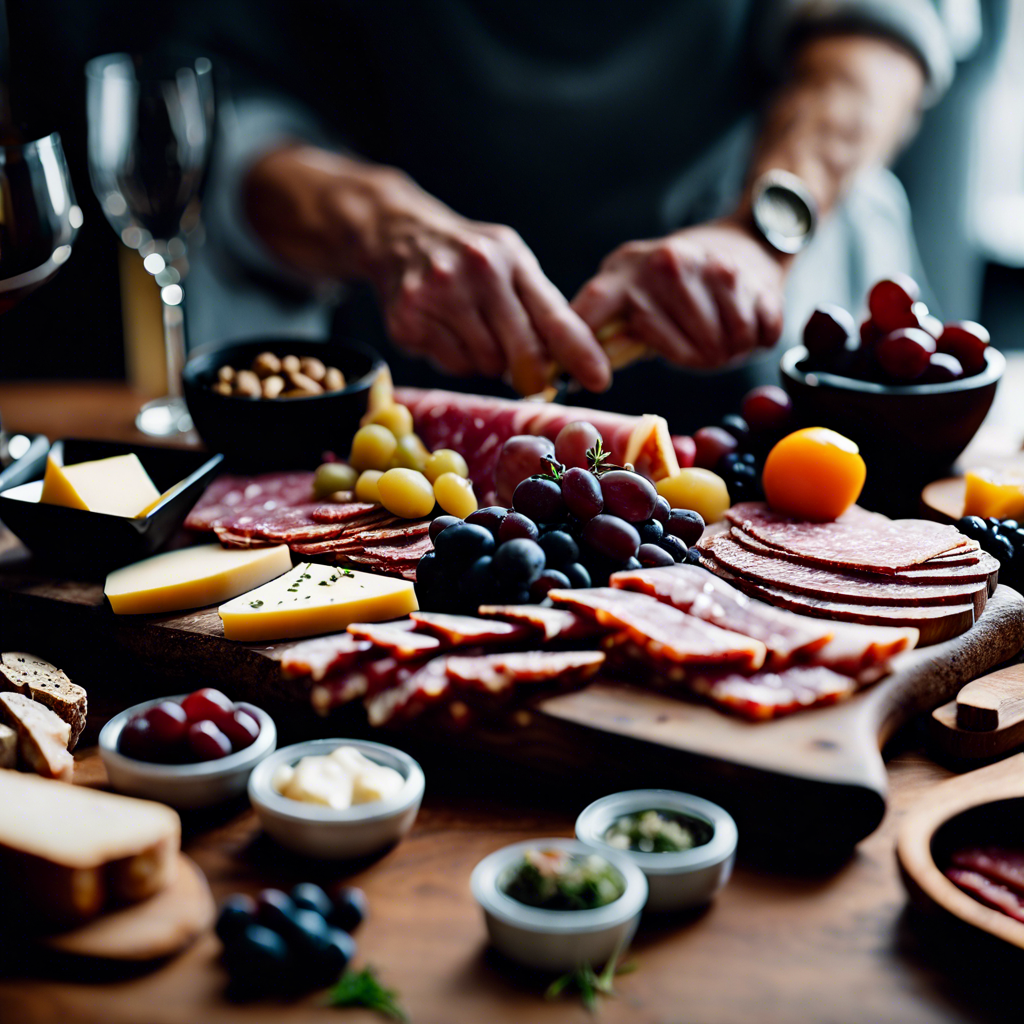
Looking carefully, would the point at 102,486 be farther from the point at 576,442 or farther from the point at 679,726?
the point at 679,726

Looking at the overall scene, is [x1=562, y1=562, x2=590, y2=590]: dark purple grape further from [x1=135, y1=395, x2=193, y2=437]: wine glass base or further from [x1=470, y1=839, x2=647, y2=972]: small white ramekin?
[x1=135, y1=395, x2=193, y2=437]: wine glass base

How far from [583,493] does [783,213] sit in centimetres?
105

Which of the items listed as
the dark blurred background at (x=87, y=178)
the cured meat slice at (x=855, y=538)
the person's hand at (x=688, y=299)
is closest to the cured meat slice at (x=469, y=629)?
the cured meat slice at (x=855, y=538)

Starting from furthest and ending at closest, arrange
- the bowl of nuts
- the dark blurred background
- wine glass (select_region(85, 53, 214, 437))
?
the dark blurred background
wine glass (select_region(85, 53, 214, 437))
the bowl of nuts

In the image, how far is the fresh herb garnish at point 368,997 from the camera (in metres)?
0.76

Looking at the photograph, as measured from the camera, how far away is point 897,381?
1550mm

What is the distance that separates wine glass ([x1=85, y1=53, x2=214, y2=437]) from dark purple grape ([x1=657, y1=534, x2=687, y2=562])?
1.10 m

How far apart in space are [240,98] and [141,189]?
0.62 metres

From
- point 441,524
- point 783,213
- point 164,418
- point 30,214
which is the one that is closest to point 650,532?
point 441,524

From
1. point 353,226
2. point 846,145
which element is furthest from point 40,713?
point 846,145

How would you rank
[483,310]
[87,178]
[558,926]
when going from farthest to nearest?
[87,178] < [483,310] < [558,926]

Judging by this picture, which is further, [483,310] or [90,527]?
[483,310]

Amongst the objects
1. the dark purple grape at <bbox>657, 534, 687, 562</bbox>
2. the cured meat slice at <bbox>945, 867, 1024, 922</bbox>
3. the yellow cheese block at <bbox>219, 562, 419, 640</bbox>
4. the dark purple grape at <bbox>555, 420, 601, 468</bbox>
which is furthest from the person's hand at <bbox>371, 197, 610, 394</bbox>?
the cured meat slice at <bbox>945, 867, 1024, 922</bbox>

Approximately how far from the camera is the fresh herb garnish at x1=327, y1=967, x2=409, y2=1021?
76cm
